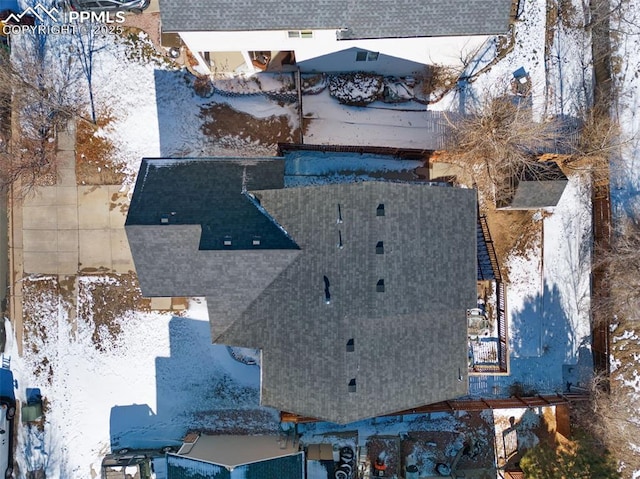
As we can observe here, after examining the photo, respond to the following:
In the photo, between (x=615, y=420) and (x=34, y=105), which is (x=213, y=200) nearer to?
(x=34, y=105)

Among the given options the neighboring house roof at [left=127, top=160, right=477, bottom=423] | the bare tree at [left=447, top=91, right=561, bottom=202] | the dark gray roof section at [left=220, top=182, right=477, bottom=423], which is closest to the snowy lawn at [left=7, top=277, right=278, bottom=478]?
the neighboring house roof at [left=127, top=160, right=477, bottom=423]

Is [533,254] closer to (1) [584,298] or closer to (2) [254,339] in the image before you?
(1) [584,298]

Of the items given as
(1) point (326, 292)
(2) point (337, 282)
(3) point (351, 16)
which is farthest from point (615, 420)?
(3) point (351, 16)

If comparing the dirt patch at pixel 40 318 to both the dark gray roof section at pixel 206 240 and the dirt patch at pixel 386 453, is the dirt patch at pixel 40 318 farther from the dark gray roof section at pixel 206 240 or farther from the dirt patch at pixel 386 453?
the dirt patch at pixel 386 453

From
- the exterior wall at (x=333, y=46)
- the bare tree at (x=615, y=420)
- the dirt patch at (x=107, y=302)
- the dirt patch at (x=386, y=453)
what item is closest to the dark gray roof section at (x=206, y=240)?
the dirt patch at (x=107, y=302)

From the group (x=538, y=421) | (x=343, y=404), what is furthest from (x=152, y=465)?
(x=538, y=421)

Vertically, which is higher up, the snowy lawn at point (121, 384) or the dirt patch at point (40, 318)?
the dirt patch at point (40, 318)
